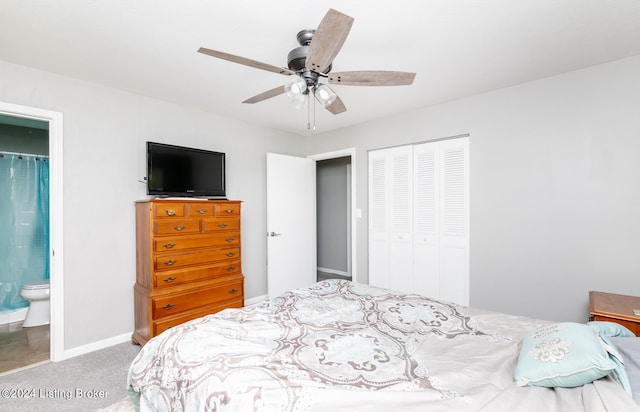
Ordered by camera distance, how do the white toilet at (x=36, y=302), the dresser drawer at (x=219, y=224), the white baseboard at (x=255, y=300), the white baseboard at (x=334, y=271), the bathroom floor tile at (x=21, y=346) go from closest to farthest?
1. the bathroom floor tile at (x=21, y=346)
2. the dresser drawer at (x=219, y=224)
3. the white toilet at (x=36, y=302)
4. the white baseboard at (x=255, y=300)
5. the white baseboard at (x=334, y=271)

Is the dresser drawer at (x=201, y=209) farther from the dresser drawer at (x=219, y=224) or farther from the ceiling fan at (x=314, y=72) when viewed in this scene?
the ceiling fan at (x=314, y=72)

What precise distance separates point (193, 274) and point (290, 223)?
1637mm

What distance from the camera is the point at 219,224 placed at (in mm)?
3240

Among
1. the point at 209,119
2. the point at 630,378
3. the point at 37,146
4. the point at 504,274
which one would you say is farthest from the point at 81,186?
the point at 504,274

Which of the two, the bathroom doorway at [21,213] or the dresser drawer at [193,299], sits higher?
the bathroom doorway at [21,213]

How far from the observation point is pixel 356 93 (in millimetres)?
3041

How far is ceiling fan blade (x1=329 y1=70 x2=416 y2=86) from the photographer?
1803 mm

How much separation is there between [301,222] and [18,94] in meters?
3.19

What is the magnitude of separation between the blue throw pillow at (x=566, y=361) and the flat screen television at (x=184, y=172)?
124 inches

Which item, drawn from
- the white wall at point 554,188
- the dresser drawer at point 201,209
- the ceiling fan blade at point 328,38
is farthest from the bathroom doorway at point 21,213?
the white wall at point 554,188

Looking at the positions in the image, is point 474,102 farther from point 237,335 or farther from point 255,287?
point 255,287

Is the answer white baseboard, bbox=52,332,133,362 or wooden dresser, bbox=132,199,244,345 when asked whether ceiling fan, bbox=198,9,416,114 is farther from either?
white baseboard, bbox=52,332,133,362

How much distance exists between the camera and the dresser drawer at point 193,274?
2.76 meters

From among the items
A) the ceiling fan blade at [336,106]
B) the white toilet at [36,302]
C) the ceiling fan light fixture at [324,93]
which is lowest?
the white toilet at [36,302]
